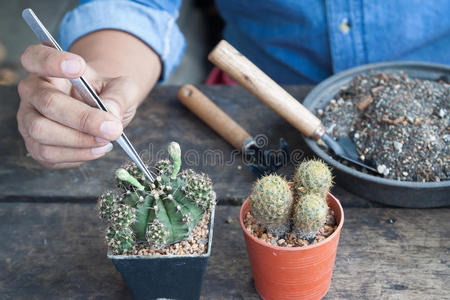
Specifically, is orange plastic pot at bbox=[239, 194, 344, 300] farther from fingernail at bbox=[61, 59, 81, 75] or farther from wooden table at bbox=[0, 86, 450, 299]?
fingernail at bbox=[61, 59, 81, 75]

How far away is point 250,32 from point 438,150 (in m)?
0.80

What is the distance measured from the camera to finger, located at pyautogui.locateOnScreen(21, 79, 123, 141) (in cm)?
72

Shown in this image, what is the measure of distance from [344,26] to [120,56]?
656 mm

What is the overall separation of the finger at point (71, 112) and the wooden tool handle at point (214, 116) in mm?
Answer: 368

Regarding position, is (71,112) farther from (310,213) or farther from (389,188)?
(389,188)

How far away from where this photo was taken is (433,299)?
2.27ft

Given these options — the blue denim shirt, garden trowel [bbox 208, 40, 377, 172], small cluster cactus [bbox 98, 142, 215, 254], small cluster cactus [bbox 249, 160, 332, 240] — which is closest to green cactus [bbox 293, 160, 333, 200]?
small cluster cactus [bbox 249, 160, 332, 240]

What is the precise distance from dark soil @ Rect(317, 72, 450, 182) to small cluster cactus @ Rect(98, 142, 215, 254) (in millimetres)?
428

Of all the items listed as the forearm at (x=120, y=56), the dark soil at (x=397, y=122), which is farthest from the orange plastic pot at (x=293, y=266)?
the forearm at (x=120, y=56)

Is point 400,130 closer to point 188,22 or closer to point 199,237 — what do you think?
point 199,237

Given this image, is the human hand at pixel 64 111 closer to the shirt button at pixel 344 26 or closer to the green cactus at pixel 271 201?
the green cactus at pixel 271 201

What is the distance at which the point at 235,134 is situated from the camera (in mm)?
1032

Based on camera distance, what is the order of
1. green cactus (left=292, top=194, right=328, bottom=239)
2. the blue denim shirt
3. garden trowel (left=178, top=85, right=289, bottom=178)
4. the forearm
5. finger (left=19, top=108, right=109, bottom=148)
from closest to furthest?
1. green cactus (left=292, top=194, right=328, bottom=239)
2. finger (left=19, top=108, right=109, bottom=148)
3. garden trowel (left=178, top=85, right=289, bottom=178)
4. the forearm
5. the blue denim shirt

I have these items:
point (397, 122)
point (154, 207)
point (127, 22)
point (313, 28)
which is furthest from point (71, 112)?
point (313, 28)
